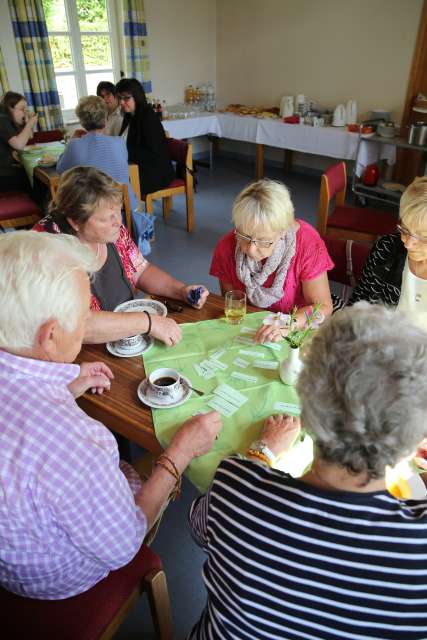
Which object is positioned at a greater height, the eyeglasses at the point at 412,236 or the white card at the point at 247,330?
the eyeglasses at the point at 412,236

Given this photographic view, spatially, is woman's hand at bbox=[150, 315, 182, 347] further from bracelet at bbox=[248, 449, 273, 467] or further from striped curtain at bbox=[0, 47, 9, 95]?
striped curtain at bbox=[0, 47, 9, 95]

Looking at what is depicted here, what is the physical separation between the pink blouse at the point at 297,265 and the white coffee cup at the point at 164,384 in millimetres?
734

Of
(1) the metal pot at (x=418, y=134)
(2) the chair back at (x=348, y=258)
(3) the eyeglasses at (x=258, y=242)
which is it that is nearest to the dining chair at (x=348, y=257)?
(2) the chair back at (x=348, y=258)

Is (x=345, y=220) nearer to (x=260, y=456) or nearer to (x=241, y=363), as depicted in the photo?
(x=241, y=363)

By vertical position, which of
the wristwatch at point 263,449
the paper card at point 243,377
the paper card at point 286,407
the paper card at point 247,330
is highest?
the wristwatch at point 263,449

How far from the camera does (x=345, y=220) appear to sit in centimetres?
350

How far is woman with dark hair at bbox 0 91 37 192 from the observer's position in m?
4.00

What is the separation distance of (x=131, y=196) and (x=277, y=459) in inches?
122

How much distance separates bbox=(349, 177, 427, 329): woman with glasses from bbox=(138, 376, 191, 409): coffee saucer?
0.81m

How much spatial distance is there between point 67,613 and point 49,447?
0.50 meters

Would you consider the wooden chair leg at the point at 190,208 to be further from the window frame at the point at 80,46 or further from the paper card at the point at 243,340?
the paper card at the point at 243,340

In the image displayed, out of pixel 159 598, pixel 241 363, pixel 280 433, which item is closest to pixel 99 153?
pixel 241 363

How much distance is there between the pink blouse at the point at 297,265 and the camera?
1.81 m

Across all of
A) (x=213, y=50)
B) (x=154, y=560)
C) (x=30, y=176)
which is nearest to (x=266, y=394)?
(x=154, y=560)
